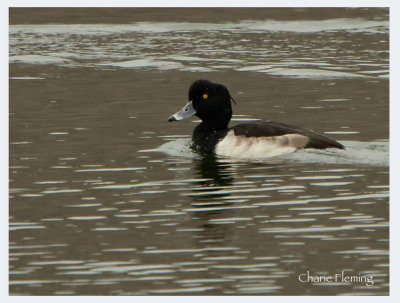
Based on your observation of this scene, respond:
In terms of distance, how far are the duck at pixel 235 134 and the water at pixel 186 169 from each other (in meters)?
0.25

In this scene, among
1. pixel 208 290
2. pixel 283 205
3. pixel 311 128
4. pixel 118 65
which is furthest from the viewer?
pixel 118 65

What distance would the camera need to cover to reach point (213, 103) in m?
16.0

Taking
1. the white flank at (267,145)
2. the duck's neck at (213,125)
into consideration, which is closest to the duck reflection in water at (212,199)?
the white flank at (267,145)

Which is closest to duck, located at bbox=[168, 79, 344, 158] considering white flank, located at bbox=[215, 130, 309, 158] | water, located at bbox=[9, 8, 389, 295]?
white flank, located at bbox=[215, 130, 309, 158]

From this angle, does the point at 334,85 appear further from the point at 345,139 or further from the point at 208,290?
the point at 208,290

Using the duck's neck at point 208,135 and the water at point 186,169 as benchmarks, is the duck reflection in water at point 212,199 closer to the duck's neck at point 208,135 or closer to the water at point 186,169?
the water at point 186,169

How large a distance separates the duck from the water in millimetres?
255

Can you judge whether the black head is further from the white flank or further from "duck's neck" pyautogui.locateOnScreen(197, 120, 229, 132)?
the white flank

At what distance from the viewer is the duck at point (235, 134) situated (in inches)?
584

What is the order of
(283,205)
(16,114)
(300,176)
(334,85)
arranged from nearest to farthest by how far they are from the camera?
(283,205)
(300,176)
(16,114)
(334,85)

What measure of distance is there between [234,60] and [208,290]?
1507cm

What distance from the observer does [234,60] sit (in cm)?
2383

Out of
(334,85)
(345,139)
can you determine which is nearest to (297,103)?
(334,85)

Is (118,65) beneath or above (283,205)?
above
